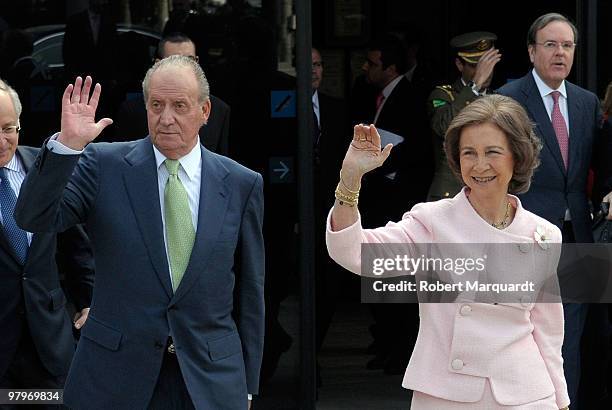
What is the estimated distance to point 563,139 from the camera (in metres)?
7.09

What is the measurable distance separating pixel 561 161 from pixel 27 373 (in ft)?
9.83

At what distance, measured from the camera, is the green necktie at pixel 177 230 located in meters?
4.56

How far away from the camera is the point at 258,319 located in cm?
479

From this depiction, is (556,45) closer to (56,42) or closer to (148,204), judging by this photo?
(56,42)

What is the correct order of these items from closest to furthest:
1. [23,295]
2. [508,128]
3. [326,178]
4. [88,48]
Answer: [508,128]
[23,295]
[88,48]
[326,178]

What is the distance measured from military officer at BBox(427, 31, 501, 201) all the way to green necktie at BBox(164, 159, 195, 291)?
132 inches

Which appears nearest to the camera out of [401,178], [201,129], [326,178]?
[201,129]

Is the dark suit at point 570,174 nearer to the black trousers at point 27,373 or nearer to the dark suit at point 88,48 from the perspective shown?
the dark suit at point 88,48

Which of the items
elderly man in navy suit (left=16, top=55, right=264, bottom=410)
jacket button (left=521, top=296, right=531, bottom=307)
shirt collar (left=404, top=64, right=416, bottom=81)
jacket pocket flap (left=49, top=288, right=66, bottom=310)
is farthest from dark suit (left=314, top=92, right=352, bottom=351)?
jacket button (left=521, top=296, right=531, bottom=307)

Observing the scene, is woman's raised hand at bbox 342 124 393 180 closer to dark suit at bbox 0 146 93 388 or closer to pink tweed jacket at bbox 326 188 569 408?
pink tweed jacket at bbox 326 188 569 408

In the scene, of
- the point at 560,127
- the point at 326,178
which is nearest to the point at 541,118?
the point at 560,127

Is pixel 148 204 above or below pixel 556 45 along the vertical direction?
below

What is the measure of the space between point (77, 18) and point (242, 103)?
920 millimetres

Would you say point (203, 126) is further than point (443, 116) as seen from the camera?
No
